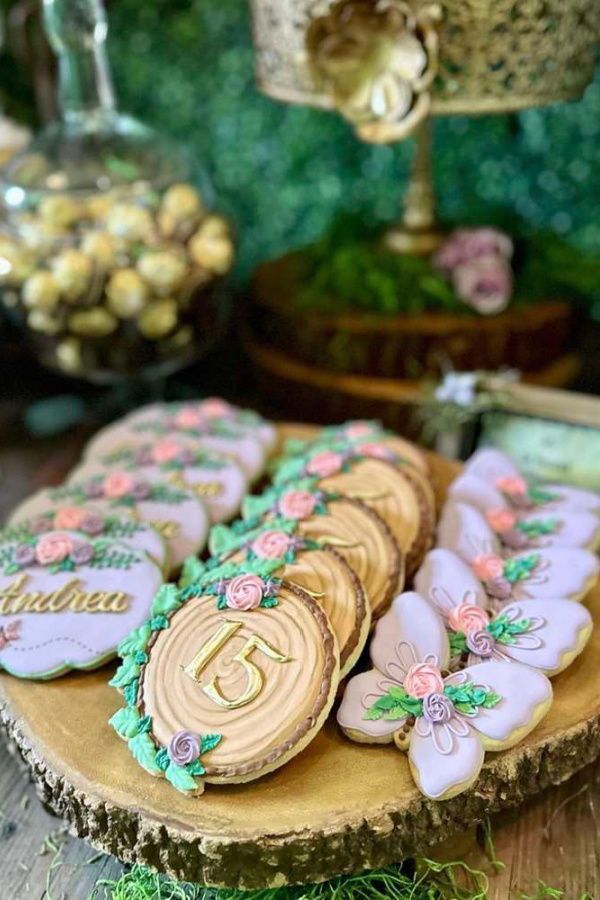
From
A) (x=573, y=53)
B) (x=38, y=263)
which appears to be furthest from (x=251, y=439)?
(x=573, y=53)

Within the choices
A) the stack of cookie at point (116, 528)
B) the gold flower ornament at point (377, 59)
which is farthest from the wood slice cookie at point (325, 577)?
the gold flower ornament at point (377, 59)

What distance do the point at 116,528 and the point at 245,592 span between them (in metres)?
0.22

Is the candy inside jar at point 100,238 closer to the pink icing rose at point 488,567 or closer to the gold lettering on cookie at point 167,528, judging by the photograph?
the gold lettering on cookie at point 167,528

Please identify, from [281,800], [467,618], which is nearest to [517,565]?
[467,618]

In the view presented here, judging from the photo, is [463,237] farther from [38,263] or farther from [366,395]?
[38,263]

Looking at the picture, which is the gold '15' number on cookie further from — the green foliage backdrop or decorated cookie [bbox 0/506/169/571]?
the green foliage backdrop

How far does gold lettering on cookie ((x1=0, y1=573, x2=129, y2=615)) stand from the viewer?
0.80 meters

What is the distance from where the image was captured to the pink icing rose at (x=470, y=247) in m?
1.28

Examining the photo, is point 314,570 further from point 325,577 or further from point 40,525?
point 40,525

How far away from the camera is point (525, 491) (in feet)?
3.15

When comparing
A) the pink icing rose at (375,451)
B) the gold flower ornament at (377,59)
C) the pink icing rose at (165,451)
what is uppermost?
the gold flower ornament at (377,59)

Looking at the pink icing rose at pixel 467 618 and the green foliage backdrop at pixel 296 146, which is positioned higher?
the green foliage backdrop at pixel 296 146

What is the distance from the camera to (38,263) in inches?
45.3

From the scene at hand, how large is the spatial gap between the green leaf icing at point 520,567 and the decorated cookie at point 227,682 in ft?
0.67
